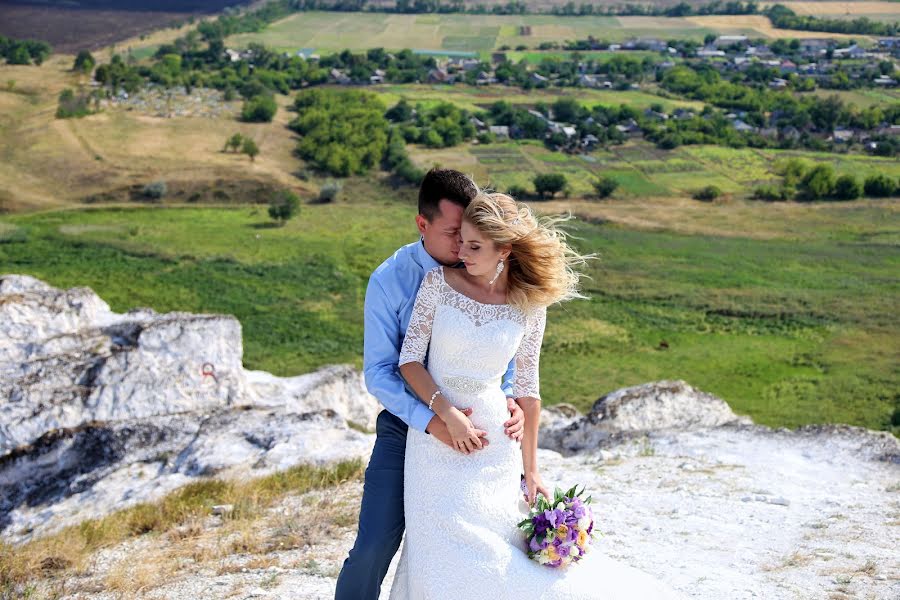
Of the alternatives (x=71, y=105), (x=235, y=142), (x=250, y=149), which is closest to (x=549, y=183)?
(x=250, y=149)

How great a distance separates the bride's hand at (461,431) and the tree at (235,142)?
61842mm

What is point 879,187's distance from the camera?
5684 centimetres

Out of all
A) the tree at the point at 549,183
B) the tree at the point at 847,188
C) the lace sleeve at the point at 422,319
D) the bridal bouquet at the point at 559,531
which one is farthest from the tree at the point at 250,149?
the bridal bouquet at the point at 559,531

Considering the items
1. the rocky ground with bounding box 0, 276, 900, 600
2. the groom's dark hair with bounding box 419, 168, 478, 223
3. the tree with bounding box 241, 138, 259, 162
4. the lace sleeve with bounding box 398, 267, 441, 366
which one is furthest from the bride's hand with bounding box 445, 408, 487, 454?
the tree with bounding box 241, 138, 259, 162

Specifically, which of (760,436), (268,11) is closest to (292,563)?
(760,436)

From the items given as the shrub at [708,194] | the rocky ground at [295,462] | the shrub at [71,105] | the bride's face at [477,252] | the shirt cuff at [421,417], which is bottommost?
the shrub at [708,194]

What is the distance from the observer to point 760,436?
12633 mm

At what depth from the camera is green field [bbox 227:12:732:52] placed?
366 feet

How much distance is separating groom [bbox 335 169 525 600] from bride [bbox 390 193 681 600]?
0.36 ft

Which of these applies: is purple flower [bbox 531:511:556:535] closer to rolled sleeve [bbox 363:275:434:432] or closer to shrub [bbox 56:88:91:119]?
rolled sleeve [bbox 363:275:434:432]

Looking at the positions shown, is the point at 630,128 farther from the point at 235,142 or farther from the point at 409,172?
the point at 235,142

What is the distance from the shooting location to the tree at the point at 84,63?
85894mm

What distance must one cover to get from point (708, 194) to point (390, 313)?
54167mm

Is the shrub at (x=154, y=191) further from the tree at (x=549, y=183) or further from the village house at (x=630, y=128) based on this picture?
the village house at (x=630, y=128)
